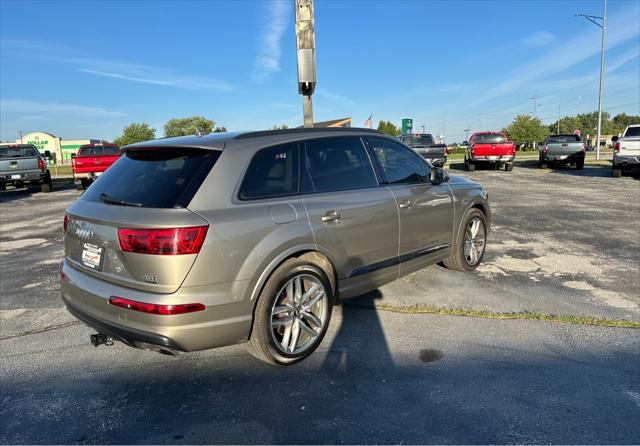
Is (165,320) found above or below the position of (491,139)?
below

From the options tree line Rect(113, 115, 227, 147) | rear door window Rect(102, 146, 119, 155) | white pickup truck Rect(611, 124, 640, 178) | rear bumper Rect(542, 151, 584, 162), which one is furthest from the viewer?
tree line Rect(113, 115, 227, 147)

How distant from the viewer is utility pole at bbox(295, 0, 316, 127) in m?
11.2

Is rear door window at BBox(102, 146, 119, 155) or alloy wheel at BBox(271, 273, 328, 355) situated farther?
rear door window at BBox(102, 146, 119, 155)

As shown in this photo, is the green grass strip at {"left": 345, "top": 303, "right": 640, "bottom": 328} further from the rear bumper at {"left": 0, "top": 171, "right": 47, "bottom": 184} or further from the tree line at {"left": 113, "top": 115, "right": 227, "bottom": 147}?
the tree line at {"left": 113, "top": 115, "right": 227, "bottom": 147}

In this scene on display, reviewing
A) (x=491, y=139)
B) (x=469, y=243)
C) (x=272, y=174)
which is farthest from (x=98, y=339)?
(x=491, y=139)

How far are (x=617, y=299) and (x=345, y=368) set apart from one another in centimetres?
311

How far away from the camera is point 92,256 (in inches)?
119

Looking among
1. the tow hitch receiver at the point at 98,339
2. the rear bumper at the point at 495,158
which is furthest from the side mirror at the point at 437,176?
the rear bumper at the point at 495,158

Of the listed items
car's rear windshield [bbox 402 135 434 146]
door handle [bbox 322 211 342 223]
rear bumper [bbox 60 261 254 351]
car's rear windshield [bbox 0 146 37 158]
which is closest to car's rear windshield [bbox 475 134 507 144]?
car's rear windshield [bbox 402 135 434 146]

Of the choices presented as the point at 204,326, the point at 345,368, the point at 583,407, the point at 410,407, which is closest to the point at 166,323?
the point at 204,326

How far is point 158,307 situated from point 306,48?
1030 centimetres

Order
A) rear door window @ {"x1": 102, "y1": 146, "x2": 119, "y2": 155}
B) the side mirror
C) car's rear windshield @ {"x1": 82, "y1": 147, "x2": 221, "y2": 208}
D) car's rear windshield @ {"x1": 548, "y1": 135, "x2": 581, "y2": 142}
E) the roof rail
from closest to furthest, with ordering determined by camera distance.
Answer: car's rear windshield @ {"x1": 82, "y1": 147, "x2": 221, "y2": 208} → the roof rail → the side mirror → rear door window @ {"x1": 102, "y1": 146, "x2": 119, "y2": 155} → car's rear windshield @ {"x1": 548, "y1": 135, "x2": 581, "y2": 142}

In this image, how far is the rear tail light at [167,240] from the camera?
2.62 m

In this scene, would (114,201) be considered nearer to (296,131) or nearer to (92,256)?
(92,256)
